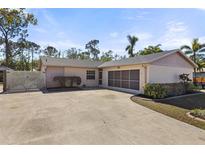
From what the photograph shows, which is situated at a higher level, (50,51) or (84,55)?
(50,51)

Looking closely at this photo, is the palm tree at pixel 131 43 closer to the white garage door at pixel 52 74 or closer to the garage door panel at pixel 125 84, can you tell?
the garage door panel at pixel 125 84

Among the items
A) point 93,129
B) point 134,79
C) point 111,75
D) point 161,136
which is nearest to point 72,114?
point 93,129

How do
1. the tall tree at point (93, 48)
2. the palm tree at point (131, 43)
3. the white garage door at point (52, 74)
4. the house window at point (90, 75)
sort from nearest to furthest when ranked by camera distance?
the white garage door at point (52, 74) < the house window at point (90, 75) < the palm tree at point (131, 43) < the tall tree at point (93, 48)

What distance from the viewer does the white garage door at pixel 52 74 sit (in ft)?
55.0

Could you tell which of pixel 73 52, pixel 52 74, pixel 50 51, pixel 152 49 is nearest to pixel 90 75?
→ pixel 52 74

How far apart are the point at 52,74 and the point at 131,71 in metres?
8.74

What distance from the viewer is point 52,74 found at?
17000mm

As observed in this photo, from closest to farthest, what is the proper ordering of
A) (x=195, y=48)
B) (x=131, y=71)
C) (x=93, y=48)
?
1. (x=131, y=71)
2. (x=195, y=48)
3. (x=93, y=48)

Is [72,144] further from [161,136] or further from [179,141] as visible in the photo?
[179,141]

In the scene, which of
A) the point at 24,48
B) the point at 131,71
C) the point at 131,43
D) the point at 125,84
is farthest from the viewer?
the point at 24,48

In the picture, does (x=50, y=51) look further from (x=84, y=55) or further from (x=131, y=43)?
(x=131, y=43)

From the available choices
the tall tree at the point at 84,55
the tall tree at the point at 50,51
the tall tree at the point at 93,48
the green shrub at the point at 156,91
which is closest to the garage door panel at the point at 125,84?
the green shrub at the point at 156,91

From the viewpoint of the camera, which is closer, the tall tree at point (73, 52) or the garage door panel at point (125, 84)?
the garage door panel at point (125, 84)

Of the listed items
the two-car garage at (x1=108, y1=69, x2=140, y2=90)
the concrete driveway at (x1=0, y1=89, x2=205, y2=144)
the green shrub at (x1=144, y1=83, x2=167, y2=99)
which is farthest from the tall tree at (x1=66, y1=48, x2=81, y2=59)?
the concrete driveway at (x1=0, y1=89, x2=205, y2=144)
